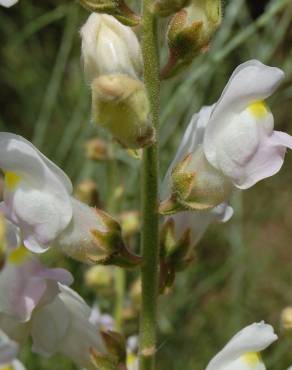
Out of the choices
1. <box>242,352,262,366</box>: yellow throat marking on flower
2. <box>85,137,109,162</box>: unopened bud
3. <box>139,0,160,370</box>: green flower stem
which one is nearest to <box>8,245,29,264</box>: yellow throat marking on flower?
<box>139,0,160,370</box>: green flower stem

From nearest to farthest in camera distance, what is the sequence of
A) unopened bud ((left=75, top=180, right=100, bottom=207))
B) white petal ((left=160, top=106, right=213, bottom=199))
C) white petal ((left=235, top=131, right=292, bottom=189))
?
1. white petal ((left=235, top=131, right=292, bottom=189))
2. white petal ((left=160, top=106, right=213, bottom=199))
3. unopened bud ((left=75, top=180, right=100, bottom=207))

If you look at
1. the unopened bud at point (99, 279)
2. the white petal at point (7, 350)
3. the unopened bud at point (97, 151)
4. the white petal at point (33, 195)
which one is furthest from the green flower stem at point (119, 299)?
the white petal at point (7, 350)

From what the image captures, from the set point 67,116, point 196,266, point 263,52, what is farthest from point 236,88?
point 196,266

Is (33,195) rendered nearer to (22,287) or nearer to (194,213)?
(22,287)

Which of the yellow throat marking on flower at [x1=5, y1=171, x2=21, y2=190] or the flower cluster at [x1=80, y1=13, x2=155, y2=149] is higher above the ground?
the flower cluster at [x1=80, y1=13, x2=155, y2=149]

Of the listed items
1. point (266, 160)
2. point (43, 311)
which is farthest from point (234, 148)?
point (43, 311)

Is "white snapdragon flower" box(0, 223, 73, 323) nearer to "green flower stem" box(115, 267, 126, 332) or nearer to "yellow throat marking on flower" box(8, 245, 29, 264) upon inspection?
"yellow throat marking on flower" box(8, 245, 29, 264)
